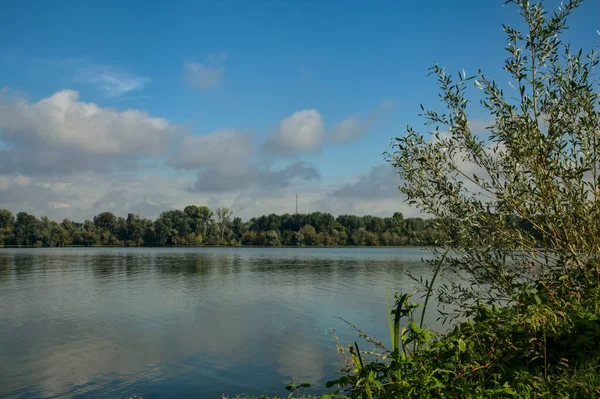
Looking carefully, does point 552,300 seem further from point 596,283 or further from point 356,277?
point 356,277

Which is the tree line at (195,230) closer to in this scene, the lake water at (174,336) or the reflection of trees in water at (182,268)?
the reflection of trees in water at (182,268)

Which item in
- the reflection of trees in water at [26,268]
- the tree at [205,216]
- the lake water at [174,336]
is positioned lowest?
the lake water at [174,336]

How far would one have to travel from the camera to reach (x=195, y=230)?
14588 centimetres

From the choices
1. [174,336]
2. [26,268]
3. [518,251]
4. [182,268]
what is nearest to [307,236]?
[182,268]

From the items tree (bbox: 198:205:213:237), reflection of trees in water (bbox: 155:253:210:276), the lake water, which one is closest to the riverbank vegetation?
the lake water

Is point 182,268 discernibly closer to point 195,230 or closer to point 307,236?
point 307,236

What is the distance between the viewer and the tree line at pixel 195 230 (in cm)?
13175

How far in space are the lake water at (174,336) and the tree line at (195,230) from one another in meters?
98.8

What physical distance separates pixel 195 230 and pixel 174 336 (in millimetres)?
132611

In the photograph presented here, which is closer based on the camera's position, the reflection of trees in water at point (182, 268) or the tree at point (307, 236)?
the reflection of trees in water at point (182, 268)

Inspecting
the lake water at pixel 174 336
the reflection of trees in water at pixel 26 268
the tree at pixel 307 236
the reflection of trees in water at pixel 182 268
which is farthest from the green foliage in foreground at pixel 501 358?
the tree at pixel 307 236

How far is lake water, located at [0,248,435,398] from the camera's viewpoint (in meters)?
11.6

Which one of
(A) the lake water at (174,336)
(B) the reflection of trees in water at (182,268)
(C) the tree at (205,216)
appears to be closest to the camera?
(A) the lake water at (174,336)

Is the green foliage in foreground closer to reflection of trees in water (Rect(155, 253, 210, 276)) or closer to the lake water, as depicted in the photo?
the lake water
